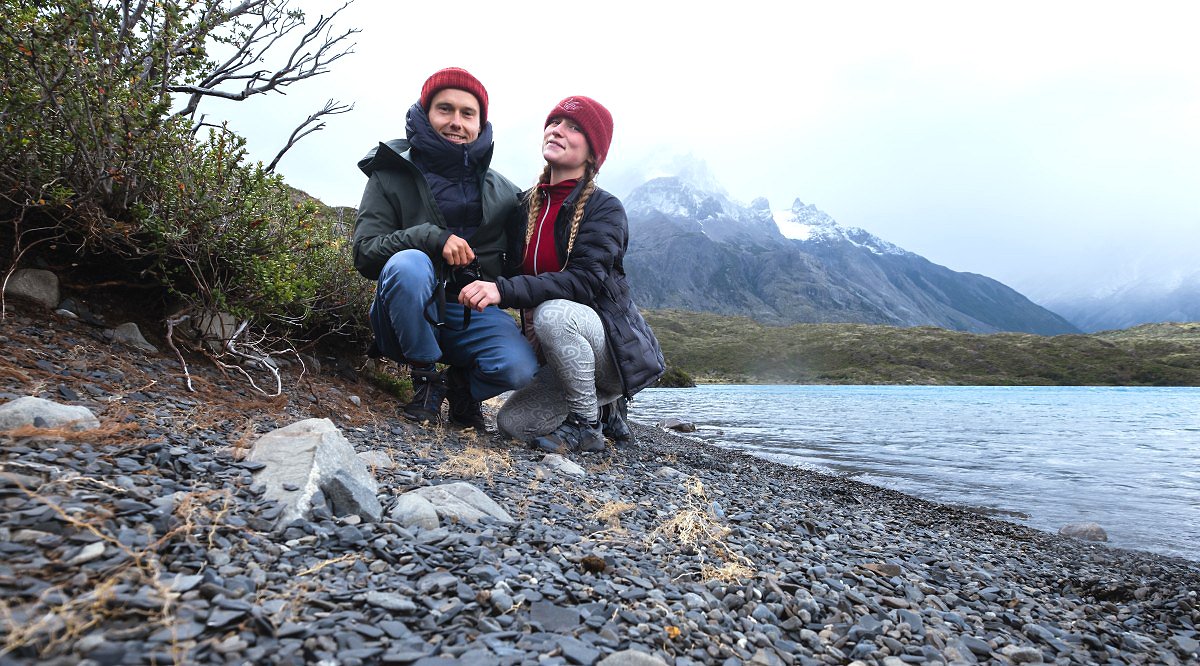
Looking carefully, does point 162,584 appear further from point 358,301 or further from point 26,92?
point 358,301

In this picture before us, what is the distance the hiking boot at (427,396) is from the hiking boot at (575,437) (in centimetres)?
112

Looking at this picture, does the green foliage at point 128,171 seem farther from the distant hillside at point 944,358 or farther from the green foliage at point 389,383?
the distant hillside at point 944,358

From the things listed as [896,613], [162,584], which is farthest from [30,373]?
[896,613]

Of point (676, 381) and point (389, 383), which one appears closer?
point (389, 383)

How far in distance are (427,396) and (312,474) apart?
3.41m

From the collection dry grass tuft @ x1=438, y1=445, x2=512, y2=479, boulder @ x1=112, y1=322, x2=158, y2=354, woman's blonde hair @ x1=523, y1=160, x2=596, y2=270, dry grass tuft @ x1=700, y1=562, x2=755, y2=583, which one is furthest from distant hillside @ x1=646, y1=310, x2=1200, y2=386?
dry grass tuft @ x1=700, y1=562, x2=755, y2=583

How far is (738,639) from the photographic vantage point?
2545mm

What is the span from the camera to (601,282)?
20.0 ft

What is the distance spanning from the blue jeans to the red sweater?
0.69 meters

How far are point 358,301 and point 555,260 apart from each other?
2.85m

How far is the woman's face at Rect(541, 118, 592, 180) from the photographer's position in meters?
6.07

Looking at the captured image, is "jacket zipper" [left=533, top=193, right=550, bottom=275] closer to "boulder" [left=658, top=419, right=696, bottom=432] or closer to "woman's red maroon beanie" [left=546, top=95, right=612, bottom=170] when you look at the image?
"woman's red maroon beanie" [left=546, top=95, right=612, bottom=170]

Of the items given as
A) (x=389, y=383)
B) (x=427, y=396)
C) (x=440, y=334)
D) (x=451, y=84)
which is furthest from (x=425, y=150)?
(x=389, y=383)

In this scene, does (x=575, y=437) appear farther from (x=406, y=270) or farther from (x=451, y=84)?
(x=451, y=84)
